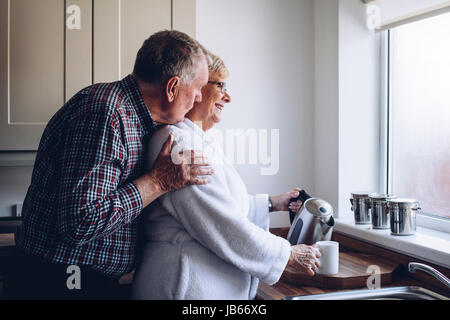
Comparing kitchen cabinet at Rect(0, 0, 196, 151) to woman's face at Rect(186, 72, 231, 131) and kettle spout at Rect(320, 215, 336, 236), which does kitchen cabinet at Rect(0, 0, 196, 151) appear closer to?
woman's face at Rect(186, 72, 231, 131)

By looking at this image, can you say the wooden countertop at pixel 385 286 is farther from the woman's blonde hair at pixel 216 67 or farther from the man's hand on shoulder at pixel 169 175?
the woman's blonde hair at pixel 216 67

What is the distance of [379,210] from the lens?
1.74 m

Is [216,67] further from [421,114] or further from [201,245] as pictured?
[421,114]

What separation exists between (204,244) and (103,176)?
0.31 meters

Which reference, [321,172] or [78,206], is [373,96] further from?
[78,206]

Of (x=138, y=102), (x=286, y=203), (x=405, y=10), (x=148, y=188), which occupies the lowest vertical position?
(x=286, y=203)

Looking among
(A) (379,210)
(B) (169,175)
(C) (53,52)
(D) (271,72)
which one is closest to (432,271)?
(A) (379,210)

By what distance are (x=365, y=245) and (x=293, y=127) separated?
734mm

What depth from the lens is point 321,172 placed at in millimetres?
2172

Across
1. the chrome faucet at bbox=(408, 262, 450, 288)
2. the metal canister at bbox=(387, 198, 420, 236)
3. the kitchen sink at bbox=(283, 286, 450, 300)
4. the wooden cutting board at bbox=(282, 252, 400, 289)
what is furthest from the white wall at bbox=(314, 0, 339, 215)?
the chrome faucet at bbox=(408, 262, 450, 288)

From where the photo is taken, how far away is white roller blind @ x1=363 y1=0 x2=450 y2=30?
5.41ft

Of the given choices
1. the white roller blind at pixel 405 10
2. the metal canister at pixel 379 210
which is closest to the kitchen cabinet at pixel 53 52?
the white roller blind at pixel 405 10

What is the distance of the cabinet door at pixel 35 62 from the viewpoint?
151 centimetres

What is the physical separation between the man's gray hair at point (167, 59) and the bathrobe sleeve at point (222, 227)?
0.51ft
